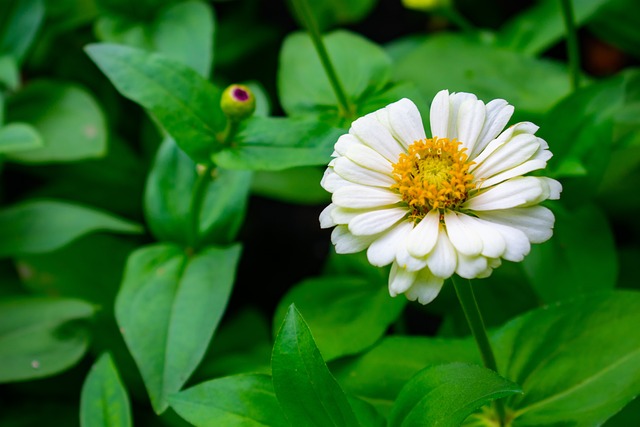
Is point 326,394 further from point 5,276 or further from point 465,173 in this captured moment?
point 5,276

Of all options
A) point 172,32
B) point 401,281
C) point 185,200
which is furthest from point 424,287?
point 172,32

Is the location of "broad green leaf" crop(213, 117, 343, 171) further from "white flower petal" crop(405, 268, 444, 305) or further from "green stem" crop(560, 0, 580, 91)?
"green stem" crop(560, 0, 580, 91)

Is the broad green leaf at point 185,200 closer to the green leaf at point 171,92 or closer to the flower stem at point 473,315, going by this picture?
the green leaf at point 171,92

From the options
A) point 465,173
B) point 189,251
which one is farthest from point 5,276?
point 465,173

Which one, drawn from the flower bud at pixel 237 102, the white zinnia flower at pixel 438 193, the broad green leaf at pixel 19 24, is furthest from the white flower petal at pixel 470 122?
the broad green leaf at pixel 19 24

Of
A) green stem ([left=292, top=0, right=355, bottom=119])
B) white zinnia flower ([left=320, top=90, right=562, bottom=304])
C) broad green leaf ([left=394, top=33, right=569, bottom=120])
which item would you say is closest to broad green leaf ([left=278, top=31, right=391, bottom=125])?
green stem ([left=292, top=0, right=355, bottom=119])

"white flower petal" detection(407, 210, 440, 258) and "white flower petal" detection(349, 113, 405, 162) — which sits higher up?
"white flower petal" detection(349, 113, 405, 162)
